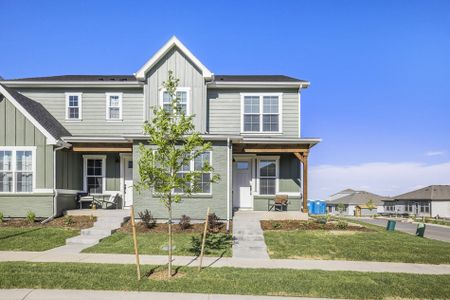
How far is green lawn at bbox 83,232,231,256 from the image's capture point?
38.4 feet

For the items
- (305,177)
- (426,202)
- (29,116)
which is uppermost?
(29,116)

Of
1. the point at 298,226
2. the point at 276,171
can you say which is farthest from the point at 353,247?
the point at 276,171

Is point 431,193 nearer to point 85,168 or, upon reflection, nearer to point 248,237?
point 248,237

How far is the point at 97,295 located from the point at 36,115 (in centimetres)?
1253

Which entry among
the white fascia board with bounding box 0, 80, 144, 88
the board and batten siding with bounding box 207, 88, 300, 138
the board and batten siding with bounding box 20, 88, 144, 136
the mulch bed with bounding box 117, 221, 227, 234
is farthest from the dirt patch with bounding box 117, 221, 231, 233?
the white fascia board with bounding box 0, 80, 144, 88

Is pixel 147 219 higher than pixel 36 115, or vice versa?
pixel 36 115

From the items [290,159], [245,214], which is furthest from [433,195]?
[245,214]

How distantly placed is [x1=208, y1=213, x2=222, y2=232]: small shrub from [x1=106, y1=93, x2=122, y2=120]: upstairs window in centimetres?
846

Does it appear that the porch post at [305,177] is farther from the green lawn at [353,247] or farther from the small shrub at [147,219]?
the small shrub at [147,219]

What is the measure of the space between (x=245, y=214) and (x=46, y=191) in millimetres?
9220

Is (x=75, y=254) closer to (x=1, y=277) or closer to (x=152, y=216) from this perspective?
(x=1, y=277)

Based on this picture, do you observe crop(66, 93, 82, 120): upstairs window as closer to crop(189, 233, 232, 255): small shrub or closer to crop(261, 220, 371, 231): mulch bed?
crop(189, 233, 232, 255): small shrub

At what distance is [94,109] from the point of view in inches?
795

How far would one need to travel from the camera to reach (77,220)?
52.8ft
